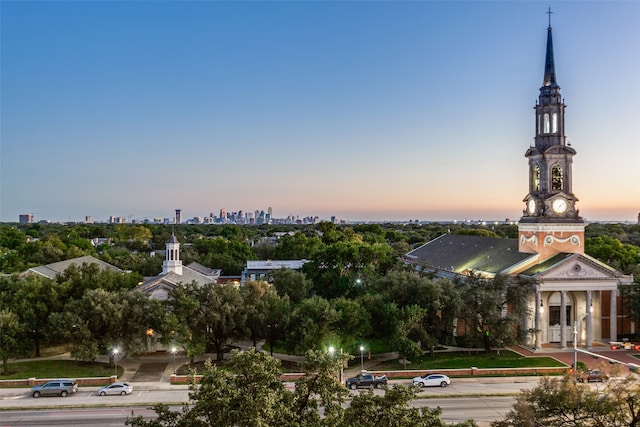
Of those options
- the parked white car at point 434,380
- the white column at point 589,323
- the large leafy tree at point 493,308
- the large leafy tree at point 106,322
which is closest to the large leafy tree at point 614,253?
the white column at point 589,323

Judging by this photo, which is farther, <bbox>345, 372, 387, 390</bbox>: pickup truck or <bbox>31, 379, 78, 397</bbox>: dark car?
<bbox>345, 372, 387, 390</bbox>: pickup truck

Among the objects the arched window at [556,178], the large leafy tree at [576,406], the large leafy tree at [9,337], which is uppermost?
the arched window at [556,178]

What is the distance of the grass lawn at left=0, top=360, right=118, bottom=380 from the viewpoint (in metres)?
41.8

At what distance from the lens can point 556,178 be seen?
56.5 metres

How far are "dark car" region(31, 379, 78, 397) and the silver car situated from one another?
6.67ft

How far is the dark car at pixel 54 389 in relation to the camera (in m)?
36.9

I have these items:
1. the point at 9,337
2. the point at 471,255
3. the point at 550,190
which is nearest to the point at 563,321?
the point at 550,190

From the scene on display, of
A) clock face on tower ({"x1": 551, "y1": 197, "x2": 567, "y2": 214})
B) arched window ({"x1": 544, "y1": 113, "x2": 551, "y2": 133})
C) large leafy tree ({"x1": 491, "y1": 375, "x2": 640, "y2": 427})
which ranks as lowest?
large leafy tree ({"x1": 491, "y1": 375, "x2": 640, "y2": 427})

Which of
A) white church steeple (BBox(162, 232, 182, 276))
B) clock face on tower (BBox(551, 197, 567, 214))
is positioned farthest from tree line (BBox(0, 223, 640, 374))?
clock face on tower (BBox(551, 197, 567, 214))

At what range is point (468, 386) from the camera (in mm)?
39781

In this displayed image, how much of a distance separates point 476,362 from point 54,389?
34321mm

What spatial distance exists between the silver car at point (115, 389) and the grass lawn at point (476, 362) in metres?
20.2

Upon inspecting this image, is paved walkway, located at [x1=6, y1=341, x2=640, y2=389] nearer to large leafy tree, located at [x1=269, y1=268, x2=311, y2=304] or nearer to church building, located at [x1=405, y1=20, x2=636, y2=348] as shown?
church building, located at [x1=405, y1=20, x2=636, y2=348]

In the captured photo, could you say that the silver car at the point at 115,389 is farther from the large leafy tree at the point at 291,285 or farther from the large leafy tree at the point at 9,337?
the large leafy tree at the point at 291,285
